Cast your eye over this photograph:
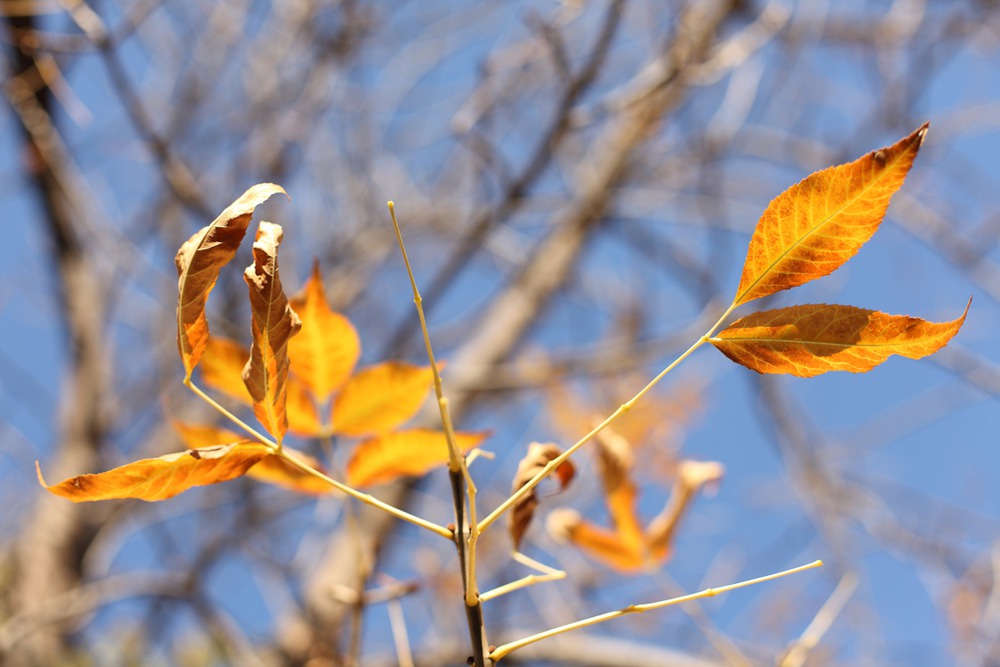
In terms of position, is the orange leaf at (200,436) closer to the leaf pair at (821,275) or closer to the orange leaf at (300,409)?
the orange leaf at (300,409)

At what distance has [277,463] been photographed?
0.45 metres

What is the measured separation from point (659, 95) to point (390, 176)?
53.6 inches

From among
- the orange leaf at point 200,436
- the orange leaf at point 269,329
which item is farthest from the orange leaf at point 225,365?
the orange leaf at point 269,329

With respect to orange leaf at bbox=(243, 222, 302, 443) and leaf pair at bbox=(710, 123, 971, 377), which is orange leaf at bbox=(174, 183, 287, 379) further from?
leaf pair at bbox=(710, 123, 971, 377)

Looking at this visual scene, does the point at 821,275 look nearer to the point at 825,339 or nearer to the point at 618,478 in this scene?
the point at 825,339

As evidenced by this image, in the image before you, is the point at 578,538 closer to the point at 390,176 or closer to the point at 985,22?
the point at 985,22

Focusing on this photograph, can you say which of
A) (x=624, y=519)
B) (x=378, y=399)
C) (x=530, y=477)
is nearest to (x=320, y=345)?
(x=378, y=399)

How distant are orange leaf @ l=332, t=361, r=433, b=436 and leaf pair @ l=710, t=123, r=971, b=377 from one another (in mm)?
226

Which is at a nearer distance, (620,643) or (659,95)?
(620,643)

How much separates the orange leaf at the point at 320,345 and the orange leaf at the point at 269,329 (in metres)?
0.11

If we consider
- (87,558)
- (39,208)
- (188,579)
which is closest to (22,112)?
(39,208)

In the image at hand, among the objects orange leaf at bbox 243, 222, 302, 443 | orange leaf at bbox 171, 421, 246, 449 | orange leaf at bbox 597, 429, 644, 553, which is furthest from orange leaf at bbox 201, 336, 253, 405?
orange leaf at bbox 597, 429, 644, 553

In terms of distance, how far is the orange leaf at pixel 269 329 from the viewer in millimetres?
295

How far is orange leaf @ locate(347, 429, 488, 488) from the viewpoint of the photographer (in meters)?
0.48
